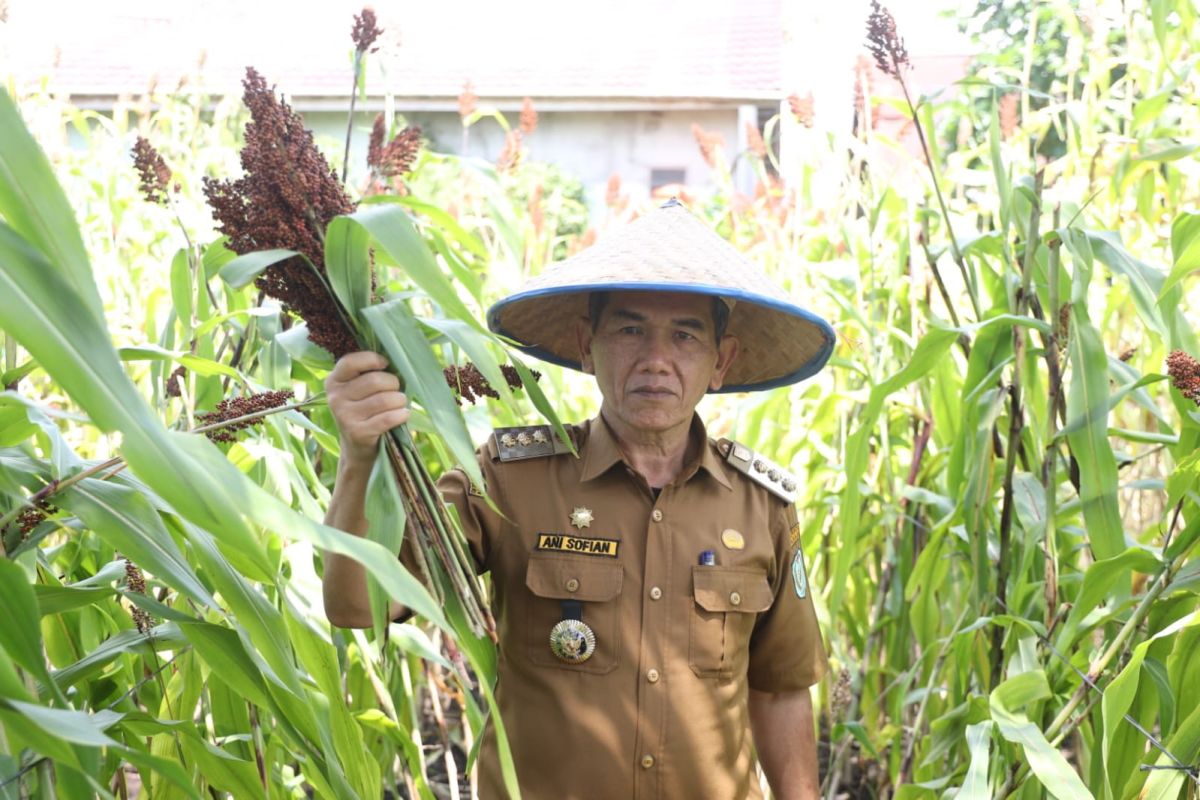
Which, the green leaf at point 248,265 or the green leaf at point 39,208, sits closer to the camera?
the green leaf at point 39,208

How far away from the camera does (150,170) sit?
5.76 ft

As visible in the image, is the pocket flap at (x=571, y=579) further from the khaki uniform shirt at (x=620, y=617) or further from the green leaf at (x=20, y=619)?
the green leaf at (x=20, y=619)

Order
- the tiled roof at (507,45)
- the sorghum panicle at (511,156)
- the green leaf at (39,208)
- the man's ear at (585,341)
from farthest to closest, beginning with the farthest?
the tiled roof at (507,45) → the sorghum panicle at (511,156) → the man's ear at (585,341) → the green leaf at (39,208)

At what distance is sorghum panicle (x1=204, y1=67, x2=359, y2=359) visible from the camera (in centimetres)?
113

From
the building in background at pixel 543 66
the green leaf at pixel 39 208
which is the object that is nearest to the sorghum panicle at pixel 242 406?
the green leaf at pixel 39 208

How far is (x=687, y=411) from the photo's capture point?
178 cm

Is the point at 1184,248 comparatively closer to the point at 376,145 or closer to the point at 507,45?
the point at 376,145

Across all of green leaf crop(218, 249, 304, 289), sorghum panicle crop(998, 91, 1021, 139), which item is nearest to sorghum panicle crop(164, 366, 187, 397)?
green leaf crop(218, 249, 304, 289)

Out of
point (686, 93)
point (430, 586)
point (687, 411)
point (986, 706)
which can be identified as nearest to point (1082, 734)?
point (986, 706)

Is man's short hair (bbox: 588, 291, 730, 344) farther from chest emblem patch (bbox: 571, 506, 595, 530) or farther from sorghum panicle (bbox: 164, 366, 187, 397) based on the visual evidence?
sorghum panicle (bbox: 164, 366, 187, 397)

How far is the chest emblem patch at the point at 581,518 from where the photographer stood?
1.79 metres

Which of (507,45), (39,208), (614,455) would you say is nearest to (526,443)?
(614,455)

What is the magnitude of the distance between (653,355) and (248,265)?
74 cm

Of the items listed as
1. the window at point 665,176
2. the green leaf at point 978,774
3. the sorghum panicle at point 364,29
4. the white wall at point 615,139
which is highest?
the white wall at point 615,139
